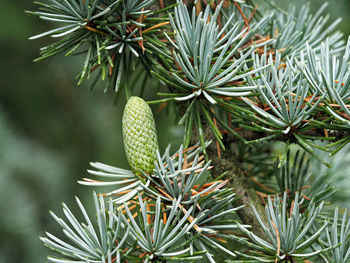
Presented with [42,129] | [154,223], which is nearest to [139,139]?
[154,223]

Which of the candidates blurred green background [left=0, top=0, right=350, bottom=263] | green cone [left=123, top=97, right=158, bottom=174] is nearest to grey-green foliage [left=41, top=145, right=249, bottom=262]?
green cone [left=123, top=97, right=158, bottom=174]

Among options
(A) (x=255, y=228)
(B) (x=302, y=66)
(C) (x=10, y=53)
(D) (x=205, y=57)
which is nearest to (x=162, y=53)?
(D) (x=205, y=57)

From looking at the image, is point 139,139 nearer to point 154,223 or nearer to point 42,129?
point 154,223

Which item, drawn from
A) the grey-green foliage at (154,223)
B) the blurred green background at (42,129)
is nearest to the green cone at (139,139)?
the grey-green foliage at (154,223)

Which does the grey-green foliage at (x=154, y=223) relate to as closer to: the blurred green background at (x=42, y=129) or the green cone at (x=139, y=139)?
the green cone at (x=139, y=139)

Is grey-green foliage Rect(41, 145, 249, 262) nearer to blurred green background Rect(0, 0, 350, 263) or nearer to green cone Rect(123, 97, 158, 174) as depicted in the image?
green cone Rect(123, 97, 158, 174)
